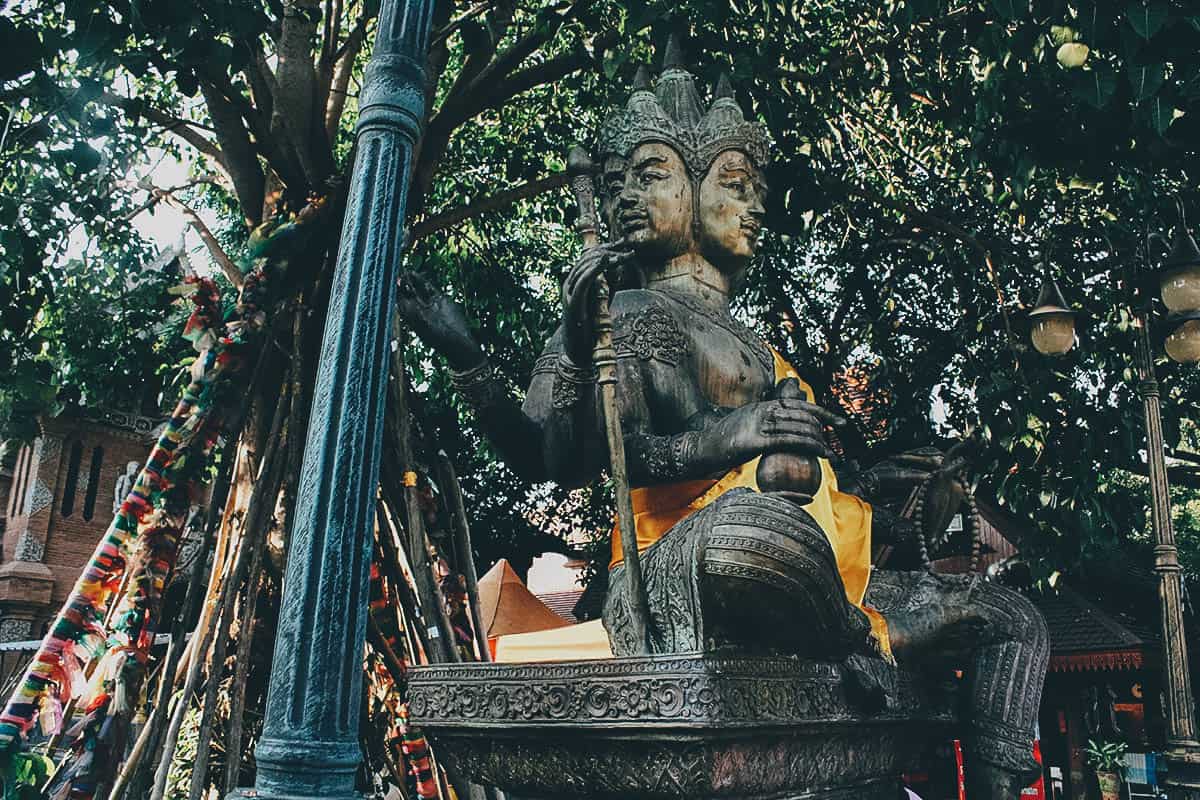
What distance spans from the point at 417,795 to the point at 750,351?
10.7 feet

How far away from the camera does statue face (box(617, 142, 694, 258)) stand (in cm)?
299

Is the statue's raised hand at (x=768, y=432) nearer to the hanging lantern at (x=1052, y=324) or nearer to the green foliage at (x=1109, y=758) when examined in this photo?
the hanging lantern at (x=1052, y=324)

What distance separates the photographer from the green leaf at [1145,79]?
3.14 meters

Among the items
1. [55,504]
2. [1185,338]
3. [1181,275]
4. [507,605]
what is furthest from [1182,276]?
[55,504]

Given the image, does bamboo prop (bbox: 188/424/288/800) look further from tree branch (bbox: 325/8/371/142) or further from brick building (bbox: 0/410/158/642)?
brick building (bbox: 0/410/158/642)

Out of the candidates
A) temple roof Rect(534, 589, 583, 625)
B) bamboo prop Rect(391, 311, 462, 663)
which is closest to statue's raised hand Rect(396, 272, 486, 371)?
bamboo prop Rect(391, 311, 462, 663)

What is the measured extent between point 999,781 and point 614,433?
1.47 metres

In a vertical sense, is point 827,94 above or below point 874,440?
above

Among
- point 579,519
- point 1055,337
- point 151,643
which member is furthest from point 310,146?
point 579,519

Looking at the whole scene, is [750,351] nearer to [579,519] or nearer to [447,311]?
[447,311]

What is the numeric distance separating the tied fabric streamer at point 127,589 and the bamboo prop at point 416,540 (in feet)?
2.58

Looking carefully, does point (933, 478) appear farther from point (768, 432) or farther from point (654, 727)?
point (654, 727)

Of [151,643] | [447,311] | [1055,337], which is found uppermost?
[1055,337]

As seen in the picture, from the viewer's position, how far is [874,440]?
23.7ft
